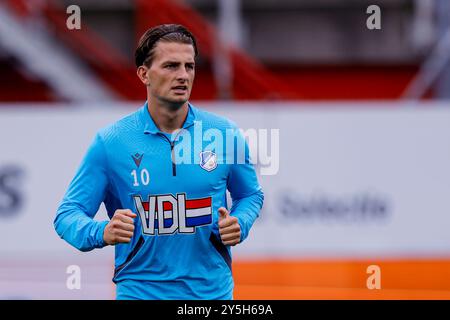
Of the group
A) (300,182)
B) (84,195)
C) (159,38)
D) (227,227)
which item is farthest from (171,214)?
(300,182)

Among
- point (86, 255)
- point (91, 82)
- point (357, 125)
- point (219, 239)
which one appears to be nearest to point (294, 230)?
point (357, 125)

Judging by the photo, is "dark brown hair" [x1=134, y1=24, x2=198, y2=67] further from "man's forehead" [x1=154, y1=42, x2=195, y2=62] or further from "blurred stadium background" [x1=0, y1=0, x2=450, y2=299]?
"blurred stadium background" [x1=0, y1=0, x2=450, y2=299]

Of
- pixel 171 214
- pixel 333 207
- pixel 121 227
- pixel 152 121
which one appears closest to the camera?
pixel 121 227

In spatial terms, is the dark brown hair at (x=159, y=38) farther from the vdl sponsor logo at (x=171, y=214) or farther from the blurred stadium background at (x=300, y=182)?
the blurred stadium background at (x=300, y=182)

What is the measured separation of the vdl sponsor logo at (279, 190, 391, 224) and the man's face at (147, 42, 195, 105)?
6.89 meters

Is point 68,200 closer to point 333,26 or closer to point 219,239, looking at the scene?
point 219,239

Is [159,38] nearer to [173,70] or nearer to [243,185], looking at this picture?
[173,70]

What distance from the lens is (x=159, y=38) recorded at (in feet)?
15.6

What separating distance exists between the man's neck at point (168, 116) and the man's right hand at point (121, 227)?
0.56 meters

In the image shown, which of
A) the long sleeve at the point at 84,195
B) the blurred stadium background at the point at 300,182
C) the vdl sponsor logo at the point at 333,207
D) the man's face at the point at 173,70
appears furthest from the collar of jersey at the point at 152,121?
the vdl sponsor logo at the point at 333,207

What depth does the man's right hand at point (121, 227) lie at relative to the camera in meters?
4.45

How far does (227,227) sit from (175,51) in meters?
0.84

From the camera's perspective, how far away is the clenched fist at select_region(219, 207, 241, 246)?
4539 millimetres
